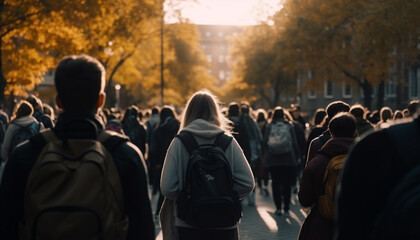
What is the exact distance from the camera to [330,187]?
534cm

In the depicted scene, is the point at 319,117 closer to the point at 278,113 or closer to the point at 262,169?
the point at 278,113

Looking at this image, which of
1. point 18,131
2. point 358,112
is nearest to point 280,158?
point 18,131

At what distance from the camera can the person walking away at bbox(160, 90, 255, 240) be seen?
5.14 meters

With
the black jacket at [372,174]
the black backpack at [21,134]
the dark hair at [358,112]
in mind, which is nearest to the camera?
the black jacket at [372,174]

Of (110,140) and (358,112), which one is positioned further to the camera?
(358,112)

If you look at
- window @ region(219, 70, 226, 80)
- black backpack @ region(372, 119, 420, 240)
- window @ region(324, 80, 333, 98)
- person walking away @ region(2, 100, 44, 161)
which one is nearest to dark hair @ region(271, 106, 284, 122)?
person walking away @ region(2, 100, 44, 161)

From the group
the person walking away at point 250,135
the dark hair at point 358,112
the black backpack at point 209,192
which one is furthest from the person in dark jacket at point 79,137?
the person walking away at point 250,135

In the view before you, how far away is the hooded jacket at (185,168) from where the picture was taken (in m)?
5.39

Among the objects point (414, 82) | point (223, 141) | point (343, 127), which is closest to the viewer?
point (223, 141)

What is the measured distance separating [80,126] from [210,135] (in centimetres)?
237

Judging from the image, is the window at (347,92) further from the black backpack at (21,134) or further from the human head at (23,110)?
the black backpack at (21,134)

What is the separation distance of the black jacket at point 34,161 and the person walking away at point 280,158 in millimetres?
10020

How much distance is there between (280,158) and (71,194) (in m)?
10.5

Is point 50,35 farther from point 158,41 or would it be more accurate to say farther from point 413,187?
point 158,41
